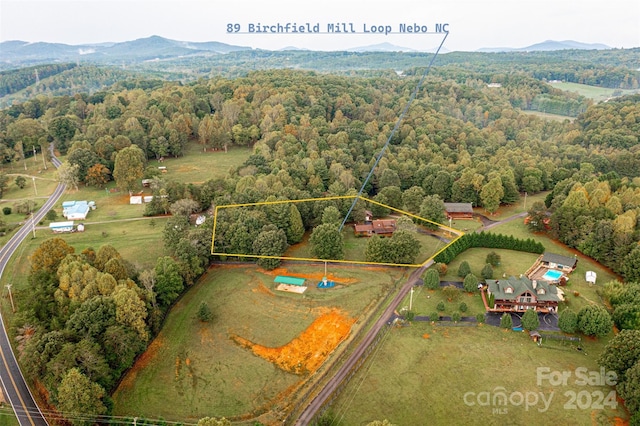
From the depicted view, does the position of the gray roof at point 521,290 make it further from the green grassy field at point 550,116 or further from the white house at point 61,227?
the green grassy field at point 550,116

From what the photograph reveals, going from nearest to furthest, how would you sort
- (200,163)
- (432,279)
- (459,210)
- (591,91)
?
(432,279) → (459,210) → (200,163) → (591,91)

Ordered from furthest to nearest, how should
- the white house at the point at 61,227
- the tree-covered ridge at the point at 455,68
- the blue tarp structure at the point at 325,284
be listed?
the tree-covered ridge at the point at 455,68, the white house at the point at 61,227, the blue tarp structure at the point at 325,284

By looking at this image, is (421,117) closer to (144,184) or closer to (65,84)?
(144,184)

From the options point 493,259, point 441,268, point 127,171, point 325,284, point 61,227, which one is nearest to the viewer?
point 325,284

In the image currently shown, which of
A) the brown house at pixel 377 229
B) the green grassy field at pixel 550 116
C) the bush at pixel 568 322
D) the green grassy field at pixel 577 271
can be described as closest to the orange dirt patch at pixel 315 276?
the brown house at pixel 377 229

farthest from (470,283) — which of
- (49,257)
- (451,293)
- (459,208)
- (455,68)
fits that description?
(455,68)

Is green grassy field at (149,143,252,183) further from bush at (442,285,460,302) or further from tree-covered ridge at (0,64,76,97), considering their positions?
tree-covered ridge at (0,64,76,97)

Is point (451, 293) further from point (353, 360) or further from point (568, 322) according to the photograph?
point (353, 360)
